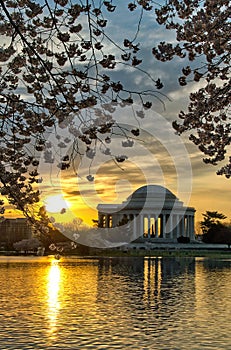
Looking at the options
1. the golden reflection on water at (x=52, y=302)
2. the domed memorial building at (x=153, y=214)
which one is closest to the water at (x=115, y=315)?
the golden reflection on water at (x=52, y=302)

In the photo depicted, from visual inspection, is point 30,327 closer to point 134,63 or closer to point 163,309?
point 163,309

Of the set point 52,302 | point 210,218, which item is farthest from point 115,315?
point 210,218

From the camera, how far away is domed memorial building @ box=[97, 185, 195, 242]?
10344 cm

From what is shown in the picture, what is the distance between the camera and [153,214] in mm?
108000

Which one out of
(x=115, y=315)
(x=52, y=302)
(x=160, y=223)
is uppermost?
(x=160, y=223)

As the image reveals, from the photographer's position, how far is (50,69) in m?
6.79

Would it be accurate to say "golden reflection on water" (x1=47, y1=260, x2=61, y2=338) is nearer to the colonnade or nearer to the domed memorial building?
the domed memorial building

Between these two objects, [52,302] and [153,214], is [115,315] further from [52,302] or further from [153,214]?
[153,214]

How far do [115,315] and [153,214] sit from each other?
302 feet

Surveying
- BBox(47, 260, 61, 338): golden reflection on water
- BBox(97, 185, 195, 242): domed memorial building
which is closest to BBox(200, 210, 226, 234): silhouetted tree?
BBox(97, 185, 195, 242): domed memorial building

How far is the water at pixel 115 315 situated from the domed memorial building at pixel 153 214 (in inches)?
3042

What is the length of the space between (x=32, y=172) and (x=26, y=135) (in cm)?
163

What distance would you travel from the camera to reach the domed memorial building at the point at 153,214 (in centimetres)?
10344

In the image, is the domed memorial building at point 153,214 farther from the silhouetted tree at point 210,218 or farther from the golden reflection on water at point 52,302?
the golden reflection on water at point 52,302
